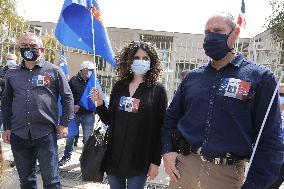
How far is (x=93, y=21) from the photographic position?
3895 mm

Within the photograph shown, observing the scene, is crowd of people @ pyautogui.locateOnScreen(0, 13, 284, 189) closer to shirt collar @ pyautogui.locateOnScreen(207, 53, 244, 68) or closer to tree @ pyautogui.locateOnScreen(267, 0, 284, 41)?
shirt collar @ pyautogui.locateOnScreen(207, 53, 244, 68)

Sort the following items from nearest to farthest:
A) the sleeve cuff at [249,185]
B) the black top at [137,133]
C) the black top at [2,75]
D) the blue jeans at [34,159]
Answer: the sleeve cuff at [249,185]
the black top at [137,133]
the blue jeans at [34,159]
the black top at [2,75]

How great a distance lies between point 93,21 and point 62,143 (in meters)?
4.72

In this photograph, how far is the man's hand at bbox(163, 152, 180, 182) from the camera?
2.58m

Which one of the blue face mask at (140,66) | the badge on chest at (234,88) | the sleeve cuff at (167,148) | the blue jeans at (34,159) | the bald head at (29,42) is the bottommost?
the blue jeans at (34,159)

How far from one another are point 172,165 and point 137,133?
1.98 ft

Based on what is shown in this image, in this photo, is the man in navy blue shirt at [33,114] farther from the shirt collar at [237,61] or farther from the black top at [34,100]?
the shirt collar at [237,61]

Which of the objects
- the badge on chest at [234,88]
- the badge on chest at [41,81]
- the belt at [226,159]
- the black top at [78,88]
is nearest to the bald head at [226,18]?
the badge on chest at [234,88]

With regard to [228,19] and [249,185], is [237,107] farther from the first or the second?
[228,19]

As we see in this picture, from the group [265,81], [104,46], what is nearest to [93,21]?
[104,46]

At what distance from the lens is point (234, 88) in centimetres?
228

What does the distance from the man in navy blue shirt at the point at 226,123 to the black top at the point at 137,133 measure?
54 cm

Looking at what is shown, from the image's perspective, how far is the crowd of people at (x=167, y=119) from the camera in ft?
7.41

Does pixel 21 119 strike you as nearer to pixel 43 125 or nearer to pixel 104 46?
pixel 43 125
